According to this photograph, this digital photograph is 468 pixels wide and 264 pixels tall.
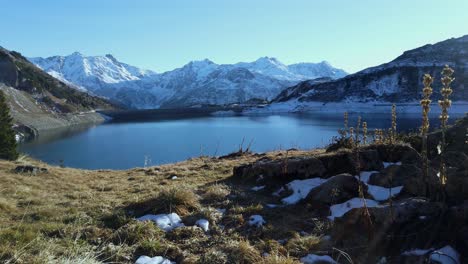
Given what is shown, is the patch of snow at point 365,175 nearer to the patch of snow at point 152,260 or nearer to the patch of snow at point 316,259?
the patch of snow at point 316,259

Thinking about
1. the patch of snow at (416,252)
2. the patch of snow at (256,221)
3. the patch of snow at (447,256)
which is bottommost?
the patch of snow at (256,221)

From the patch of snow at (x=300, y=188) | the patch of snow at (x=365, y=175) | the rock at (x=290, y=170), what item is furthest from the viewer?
the rock at (x=290, y=170)

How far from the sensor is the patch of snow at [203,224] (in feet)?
20.0

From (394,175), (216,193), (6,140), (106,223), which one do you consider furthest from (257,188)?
(6,140)

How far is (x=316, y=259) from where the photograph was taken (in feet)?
16.0

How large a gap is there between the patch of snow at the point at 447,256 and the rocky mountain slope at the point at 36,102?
11356cm

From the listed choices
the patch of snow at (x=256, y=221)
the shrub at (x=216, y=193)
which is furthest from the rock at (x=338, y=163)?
the patch of snow at (x=256, y=221)

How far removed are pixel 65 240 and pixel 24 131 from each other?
4149 inches

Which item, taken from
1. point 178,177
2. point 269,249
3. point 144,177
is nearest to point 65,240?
point 269,249

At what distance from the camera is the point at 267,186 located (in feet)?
28.4

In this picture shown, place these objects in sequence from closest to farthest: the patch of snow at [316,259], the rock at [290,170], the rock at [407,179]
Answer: the patch of snow at [316,259] < the rock at [407,179] < the rock at [290,170]

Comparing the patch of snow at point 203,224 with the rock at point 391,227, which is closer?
the rock at point 391,227

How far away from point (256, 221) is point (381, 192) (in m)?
2.50

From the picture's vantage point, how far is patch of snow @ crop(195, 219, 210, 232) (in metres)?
6.10
